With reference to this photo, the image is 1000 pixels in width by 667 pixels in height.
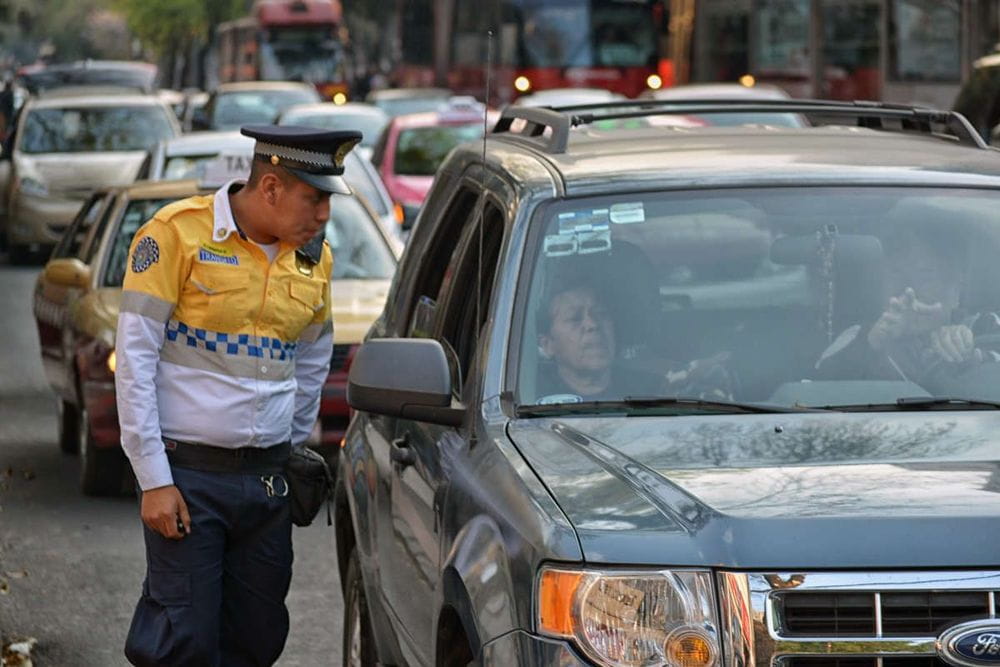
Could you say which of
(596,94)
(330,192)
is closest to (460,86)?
(596,94)

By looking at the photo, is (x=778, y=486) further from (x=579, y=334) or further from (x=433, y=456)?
(x=433, y=456)

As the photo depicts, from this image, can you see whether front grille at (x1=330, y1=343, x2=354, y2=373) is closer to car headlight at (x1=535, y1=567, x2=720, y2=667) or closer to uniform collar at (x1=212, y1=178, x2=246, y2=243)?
uniform collar at (x1=212, y1=178, x2=246, y2=243)

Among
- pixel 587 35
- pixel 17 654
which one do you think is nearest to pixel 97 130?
pixel 587 35

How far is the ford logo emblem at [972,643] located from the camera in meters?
3.79

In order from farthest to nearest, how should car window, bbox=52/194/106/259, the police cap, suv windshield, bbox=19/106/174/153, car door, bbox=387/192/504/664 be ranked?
suv windshield, bbox=19/106/174/153, car window, bbox=52/194/106/259, the police cap, car door, bbox=387/192/504/664

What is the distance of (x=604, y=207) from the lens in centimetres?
516

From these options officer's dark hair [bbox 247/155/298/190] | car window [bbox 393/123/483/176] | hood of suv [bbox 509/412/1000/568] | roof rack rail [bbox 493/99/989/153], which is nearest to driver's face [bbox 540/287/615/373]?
hood of suv [bbox 509/412/1000/568]

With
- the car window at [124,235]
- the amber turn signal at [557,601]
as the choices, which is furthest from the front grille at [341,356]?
the amber turn signal at [557,601]

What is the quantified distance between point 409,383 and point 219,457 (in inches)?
38.3

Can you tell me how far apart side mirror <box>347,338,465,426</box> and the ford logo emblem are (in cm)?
135

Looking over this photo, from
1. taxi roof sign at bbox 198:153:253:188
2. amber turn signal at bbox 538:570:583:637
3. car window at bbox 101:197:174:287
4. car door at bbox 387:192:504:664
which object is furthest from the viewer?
taxi roof sign at bbox 198:153:253:188

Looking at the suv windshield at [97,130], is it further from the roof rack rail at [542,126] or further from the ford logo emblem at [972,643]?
the ford logo emblem at [972,643]

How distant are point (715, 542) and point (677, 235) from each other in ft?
4.72

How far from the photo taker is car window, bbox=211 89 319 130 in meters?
34.8
